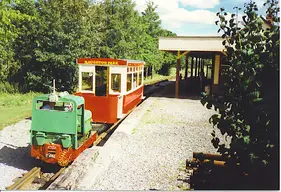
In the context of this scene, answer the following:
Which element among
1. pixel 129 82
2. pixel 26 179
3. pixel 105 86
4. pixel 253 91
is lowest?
pixel 26 179

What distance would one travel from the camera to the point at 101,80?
435 inches

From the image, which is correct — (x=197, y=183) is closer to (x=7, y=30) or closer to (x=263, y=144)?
(x=263, y=144)

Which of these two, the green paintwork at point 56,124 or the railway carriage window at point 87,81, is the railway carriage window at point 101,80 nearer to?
the railway carriage window at point 87,81

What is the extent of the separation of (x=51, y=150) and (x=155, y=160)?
93.5 inches

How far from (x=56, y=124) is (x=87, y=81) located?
4571 millimetres

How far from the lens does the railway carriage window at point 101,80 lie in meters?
11.0

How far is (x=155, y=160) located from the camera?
686 cm

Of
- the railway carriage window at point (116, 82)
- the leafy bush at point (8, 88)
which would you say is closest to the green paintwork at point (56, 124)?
the railway carriage window at point (116, 82)

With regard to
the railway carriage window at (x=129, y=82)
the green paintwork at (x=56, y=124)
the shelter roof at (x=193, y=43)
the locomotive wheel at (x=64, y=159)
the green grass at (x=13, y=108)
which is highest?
the shelter roof at (x=193, y=43)

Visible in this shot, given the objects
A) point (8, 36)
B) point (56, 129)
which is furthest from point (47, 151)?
point (8, 36)

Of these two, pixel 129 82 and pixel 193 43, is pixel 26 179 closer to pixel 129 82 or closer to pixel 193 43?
pixel 129 82

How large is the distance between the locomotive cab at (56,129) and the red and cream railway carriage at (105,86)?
3381 mm

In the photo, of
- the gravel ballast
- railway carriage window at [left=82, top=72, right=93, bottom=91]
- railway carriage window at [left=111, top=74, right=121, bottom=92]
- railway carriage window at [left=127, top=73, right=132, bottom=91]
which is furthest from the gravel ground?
the gravel ballast

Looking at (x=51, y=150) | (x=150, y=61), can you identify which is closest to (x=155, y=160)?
(x=51, y=150)
